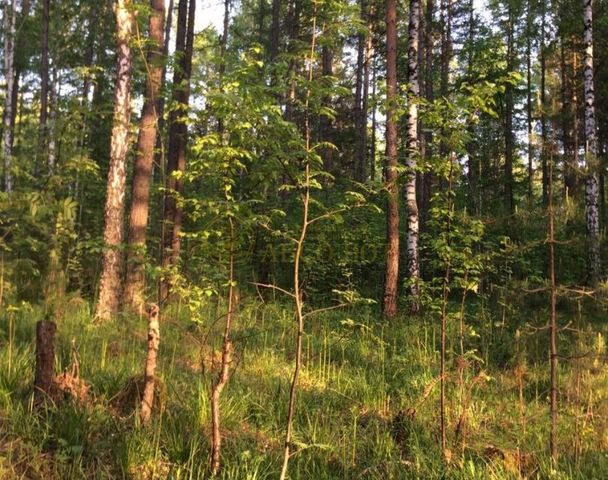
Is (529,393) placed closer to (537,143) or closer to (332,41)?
(537,143)

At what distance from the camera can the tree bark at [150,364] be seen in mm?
4195

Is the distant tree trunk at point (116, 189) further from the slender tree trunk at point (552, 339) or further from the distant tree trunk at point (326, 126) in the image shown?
the distant tree trunk at point (326, 126)

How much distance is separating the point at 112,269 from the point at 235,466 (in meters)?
5.67

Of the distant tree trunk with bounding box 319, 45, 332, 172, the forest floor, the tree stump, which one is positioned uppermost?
the distant tree trunk with bounding box 319, 45, 332, 172

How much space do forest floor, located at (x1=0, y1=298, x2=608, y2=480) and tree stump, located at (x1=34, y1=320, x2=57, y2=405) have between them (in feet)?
0.44

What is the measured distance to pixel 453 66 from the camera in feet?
112

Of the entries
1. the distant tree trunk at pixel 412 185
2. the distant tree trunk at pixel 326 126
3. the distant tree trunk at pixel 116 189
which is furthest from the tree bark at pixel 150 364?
the distant tree trunk at pixel 326 126

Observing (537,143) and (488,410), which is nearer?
(537,143)

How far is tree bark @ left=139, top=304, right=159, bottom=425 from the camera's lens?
13.8 feet

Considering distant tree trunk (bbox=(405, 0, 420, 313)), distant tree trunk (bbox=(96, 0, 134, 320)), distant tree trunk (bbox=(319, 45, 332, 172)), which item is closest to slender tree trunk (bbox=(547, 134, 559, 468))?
distant tree trunk (bbox=(405, 0, 420, 313))

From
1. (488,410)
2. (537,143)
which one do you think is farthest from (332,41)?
(488,410)

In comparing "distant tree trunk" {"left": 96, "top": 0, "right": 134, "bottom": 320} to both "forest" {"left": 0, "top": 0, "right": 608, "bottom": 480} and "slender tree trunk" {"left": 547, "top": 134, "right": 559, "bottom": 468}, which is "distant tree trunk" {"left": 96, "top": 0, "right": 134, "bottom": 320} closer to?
"forest" {"left": 0, "top": 0, "right": 608, "bottom": 480}

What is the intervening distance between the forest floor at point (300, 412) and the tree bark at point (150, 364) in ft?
0.32

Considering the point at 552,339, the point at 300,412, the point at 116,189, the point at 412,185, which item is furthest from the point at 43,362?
the point at 412,185
